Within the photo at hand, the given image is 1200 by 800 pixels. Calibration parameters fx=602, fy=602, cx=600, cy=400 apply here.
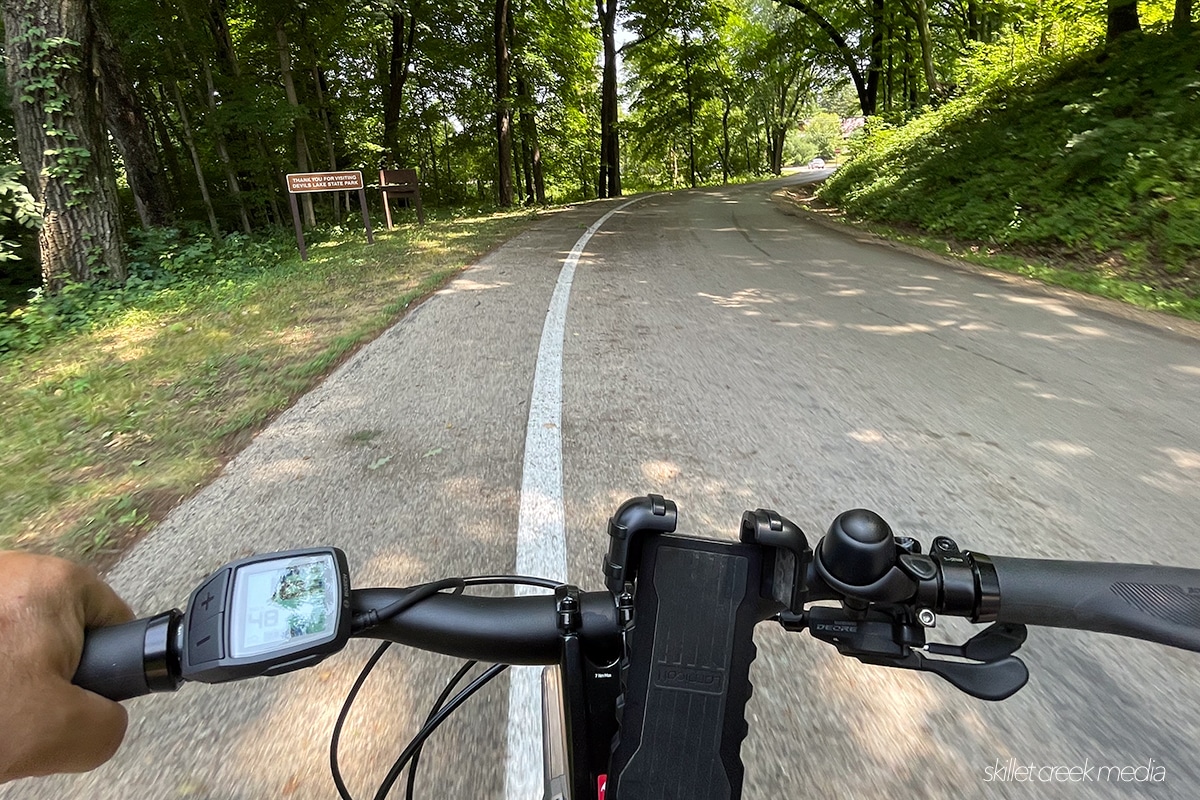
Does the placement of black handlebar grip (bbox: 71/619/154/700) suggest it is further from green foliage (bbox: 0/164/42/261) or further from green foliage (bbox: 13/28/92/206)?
green foliage (bbox: 13/28/92/206)

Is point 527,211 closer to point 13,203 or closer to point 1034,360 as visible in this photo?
point 13,203

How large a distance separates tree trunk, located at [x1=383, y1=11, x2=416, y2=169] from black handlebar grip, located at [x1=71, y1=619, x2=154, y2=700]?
2250cm

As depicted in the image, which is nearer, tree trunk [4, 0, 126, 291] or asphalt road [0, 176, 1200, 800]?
asphalt road [0, 176, 1200, 800]

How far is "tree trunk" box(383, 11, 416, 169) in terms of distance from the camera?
63.6 feet

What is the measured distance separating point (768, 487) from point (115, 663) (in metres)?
2.76

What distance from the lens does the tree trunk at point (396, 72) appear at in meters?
19.4

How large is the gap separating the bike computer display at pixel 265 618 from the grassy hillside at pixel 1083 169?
8774 mm

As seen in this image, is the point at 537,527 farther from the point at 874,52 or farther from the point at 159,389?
the point at 874,52

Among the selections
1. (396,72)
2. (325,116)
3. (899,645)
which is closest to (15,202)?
(899,645)

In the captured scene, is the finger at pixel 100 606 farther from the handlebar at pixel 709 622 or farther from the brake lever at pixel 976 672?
the brake lever at pixel 976 672

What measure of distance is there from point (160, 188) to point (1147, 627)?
14708 millimetres

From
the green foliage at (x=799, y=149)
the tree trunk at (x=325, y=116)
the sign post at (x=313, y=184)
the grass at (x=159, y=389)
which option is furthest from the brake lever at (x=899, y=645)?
the green foliage at (x=799, y=149)

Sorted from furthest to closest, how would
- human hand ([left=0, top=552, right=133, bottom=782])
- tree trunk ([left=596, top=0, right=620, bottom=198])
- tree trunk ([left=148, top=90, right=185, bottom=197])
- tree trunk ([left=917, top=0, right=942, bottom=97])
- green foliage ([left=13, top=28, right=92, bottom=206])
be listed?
tree trunk ([left=596, top=0, right=620, bottom=198]) < tree trunk ([left=917, top=0, right=942, bottom=97]) < tree trunk ([left=148, top=90, right=185, bottom=197]) < green foliage ([left=13, top=28, right=92, bottom=206]) < human hand ([left=0, top=552, right=133, bottom=782])

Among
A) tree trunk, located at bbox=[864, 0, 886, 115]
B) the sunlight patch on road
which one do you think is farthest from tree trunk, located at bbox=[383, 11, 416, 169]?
the sunlight patch on road
